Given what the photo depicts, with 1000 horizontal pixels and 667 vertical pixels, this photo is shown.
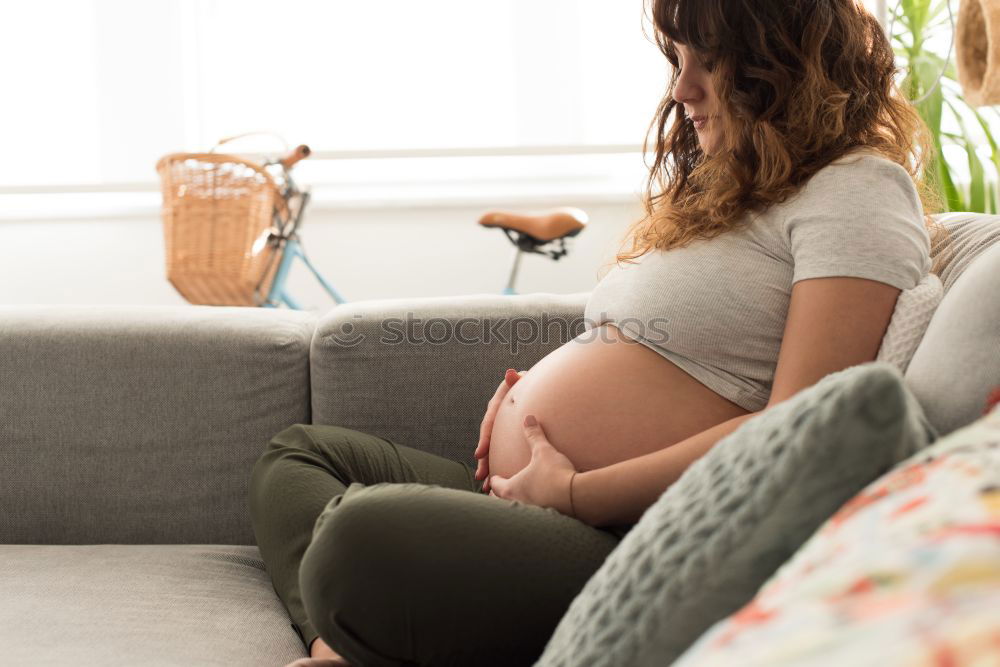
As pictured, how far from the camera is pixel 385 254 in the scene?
11.0 feet

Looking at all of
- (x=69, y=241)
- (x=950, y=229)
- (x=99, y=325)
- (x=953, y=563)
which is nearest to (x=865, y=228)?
(x=950, y=229)

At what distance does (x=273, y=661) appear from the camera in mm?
912

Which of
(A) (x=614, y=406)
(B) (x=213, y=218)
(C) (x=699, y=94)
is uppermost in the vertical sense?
(C) (x=699, y=94)

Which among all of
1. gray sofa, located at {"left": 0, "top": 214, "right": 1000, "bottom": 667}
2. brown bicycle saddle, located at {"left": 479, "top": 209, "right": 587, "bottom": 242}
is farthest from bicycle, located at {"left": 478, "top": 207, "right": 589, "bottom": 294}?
gray sofa, located at {"left": 0, "top": 214, "right": 1000, "bottom": 667}

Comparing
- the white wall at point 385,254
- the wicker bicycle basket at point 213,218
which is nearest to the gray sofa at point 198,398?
the wicker bicycle basket at point 213,218

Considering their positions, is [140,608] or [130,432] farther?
[130,432]

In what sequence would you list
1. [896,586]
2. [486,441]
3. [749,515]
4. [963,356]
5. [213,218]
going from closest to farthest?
[896,586] < [749,515] < [963,356] < [486,441] < [213,218]

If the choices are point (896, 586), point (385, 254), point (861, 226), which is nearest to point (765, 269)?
point (861, 226)

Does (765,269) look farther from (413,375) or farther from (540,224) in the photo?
(540,224)

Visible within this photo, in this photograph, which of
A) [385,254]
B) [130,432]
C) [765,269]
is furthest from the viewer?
[385,254]

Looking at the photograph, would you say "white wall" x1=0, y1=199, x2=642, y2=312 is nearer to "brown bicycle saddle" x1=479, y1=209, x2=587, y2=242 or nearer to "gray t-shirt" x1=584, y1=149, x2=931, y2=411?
"brown bicycle saddle" x1=479, y1=209, x2=587, y2=242

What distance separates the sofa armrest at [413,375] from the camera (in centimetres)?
134

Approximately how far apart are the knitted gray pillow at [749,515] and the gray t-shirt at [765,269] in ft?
1.21

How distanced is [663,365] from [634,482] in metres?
0.17
